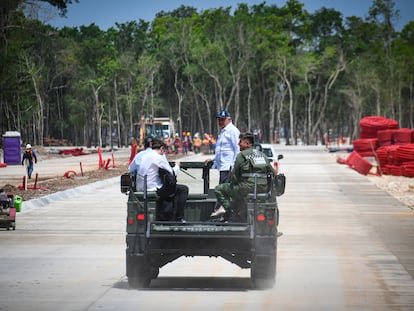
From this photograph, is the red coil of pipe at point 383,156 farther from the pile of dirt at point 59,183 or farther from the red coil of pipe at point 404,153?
the pile of dirt at point 59,183

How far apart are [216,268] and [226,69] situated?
4490 inches

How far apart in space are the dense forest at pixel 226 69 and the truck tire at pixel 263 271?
4082 inches

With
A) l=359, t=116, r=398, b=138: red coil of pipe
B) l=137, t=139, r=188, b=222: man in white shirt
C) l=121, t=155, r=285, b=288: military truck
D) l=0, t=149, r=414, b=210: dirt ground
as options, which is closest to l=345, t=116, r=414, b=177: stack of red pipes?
l=359, t=116, r=398, b=138: red coil of pipe

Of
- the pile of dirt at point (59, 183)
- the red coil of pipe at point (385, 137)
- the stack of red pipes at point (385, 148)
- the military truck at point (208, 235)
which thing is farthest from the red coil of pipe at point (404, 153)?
the military truck at point (208, 235)

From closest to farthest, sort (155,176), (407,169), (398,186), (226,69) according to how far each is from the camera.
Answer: (155,176) → (398,186) → (407,169) → (226,69)

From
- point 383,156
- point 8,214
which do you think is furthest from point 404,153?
point 8,214

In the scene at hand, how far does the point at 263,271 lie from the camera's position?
12828 millimetres

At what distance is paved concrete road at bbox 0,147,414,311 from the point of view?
12211 millimetres

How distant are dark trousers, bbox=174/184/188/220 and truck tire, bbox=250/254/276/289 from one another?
1141 mm

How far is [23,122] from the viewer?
398ft

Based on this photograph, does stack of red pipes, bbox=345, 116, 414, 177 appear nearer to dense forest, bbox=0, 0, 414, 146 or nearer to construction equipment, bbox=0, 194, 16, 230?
construction equipment, bbox=0, 194, 16, 230

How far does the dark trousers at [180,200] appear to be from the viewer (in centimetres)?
1329

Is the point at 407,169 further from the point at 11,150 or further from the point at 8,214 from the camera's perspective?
the point at 8,214

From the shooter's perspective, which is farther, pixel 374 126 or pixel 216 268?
pixel 374 126
